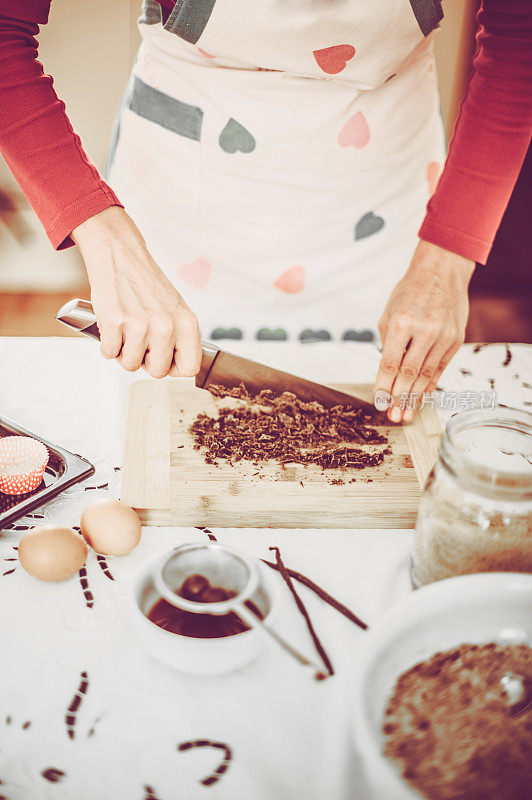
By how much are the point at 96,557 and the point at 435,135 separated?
1304 millimetres

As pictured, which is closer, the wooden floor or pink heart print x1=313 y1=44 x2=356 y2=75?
pink heart print x1=313 y1=44 x2=356 y2=75

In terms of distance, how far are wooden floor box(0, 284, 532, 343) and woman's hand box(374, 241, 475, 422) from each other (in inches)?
81.6

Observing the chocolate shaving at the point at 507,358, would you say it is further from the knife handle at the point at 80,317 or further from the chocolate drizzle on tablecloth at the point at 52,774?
the chocolate drizzle on tablecloth at the point at 52,774

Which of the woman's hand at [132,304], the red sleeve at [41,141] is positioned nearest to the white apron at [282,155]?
the red sleeve at [41,141]

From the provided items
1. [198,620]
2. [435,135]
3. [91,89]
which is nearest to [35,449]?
[198,620]

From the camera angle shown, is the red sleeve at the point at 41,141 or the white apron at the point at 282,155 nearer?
the red sleeve at the point at 41,141

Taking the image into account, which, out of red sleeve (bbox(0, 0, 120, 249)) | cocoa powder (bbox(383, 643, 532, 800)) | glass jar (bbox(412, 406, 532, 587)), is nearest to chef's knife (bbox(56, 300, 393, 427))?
red sleeve (bbox(0, 0, 120, 249))

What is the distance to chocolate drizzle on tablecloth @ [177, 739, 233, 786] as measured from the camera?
2.02 feet

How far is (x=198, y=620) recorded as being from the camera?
67 centimetres

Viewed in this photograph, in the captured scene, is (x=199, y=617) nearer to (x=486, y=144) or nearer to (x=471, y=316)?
(x=486, y=144)

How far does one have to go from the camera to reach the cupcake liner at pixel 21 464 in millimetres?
917

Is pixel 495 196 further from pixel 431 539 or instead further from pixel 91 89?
pixel 91 89

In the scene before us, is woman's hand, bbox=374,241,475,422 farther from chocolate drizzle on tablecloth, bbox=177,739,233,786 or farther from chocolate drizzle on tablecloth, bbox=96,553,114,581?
chocolate drizzle on tablecloth, bbox=177,739,233,786

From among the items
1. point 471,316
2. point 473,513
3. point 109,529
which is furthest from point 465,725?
point 471,316
